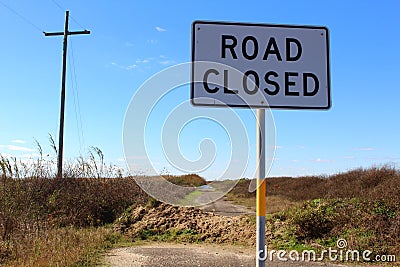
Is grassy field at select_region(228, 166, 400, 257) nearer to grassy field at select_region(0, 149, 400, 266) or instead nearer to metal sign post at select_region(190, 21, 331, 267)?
grassy field at select_region(0, 149, 400, 266)

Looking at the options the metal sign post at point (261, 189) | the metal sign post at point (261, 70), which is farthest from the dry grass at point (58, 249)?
the metal sign post at point (261, 70)

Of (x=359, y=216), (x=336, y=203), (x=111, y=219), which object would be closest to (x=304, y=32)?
(x=359, y=216)

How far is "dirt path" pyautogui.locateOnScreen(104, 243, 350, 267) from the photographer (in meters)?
7.10

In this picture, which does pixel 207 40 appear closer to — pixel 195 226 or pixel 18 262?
pixel 18 262

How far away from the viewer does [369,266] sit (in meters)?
7.09

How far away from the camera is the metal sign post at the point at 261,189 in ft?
8.50

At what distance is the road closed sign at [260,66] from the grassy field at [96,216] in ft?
7.43

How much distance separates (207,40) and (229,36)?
0.15 meters

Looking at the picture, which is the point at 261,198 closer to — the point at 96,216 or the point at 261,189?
the point at 261,189

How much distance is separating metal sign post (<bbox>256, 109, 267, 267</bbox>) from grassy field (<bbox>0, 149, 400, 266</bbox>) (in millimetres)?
2073

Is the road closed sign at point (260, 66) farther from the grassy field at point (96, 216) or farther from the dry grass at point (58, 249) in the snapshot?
the dry grass at point (58, 249)

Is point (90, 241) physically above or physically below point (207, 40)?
below

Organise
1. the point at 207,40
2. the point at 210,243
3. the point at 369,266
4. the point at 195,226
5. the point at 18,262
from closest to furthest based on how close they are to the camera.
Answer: the point at 207,40, the point at 18,262, the point at 369,266, the point at 210,243, the point at 195,226

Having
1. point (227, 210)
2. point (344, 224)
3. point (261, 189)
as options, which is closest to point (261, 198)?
point (261, 189)
